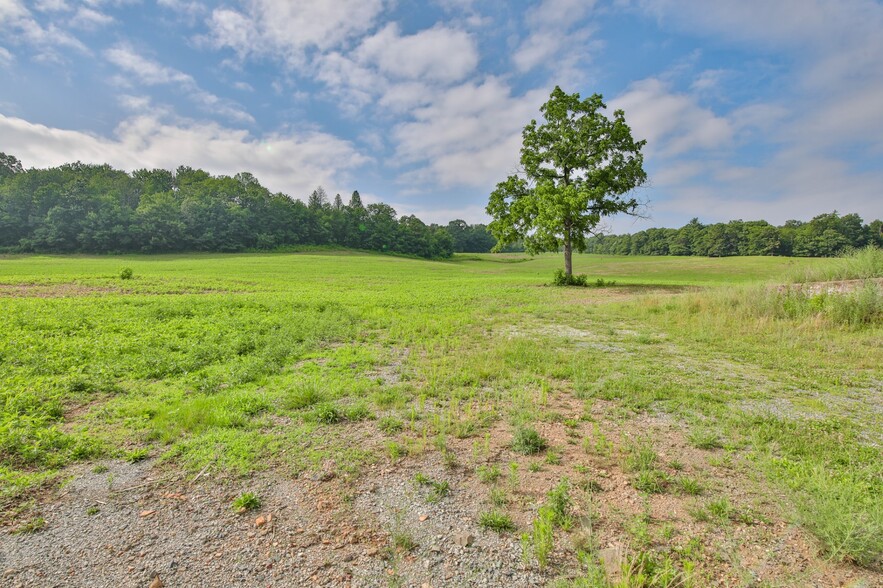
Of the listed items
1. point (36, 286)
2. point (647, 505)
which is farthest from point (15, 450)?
point (36, 286)

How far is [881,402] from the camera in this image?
5.90 m

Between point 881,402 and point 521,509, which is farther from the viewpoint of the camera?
point 881,402

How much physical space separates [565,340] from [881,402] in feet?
18.3

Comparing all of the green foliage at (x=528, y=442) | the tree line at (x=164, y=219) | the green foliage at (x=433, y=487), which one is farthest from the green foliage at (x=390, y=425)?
the tree line at (x=164, y=219)

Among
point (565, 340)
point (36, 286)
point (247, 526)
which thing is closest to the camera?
point (247, 526)

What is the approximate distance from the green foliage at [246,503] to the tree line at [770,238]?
67.5 m

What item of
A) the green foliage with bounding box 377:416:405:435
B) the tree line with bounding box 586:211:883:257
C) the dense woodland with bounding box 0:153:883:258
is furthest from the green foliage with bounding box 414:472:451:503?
the tree line with bounding box 586:211:883:257

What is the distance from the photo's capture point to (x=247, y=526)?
3.41m

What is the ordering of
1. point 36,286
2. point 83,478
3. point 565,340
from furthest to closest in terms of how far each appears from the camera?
point 36,286 < point 565,340 < point 83,478

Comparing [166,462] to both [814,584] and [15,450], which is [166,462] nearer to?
[15,450]

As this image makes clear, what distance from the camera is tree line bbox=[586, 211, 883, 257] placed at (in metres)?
74.1

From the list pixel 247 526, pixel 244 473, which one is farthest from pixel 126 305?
pixel 247 526

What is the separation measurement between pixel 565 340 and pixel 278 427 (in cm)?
749

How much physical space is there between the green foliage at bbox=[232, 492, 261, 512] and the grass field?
1.84ft
